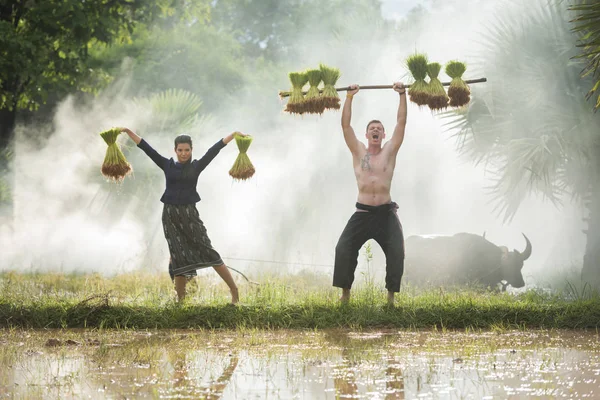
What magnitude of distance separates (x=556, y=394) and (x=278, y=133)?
2269cm

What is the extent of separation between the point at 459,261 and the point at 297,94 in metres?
5.25

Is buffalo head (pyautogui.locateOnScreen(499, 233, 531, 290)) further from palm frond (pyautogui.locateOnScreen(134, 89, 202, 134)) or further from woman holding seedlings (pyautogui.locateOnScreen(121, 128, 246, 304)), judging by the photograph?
palm frond (pyautogui.locateOnScreen(134, 89, 202, 134))

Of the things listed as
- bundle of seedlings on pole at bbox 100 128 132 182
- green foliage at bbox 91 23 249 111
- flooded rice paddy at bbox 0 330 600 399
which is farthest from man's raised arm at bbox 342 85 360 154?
green foliage at bbox 91 23 249 111

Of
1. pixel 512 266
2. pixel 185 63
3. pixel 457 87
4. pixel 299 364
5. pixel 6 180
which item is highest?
pixel 185 63

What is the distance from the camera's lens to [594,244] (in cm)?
1416

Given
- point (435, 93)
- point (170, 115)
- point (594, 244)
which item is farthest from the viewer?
point (170, 115)

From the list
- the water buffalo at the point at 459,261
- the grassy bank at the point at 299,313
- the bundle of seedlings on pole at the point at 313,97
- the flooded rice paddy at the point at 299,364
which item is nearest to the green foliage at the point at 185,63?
the water buffalo at the point at 459,261

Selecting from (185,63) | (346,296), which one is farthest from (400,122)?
(185,63)

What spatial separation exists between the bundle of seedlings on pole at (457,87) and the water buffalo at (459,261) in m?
4.62

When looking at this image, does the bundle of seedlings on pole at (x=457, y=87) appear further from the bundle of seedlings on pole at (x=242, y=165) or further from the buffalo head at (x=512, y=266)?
the buffalo head at (x=512, y=266)

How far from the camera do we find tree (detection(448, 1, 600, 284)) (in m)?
14.1

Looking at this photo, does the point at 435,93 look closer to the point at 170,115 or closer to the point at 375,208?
the point at 375,208

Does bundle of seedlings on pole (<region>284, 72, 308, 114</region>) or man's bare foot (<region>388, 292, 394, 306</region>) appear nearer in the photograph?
man's bare foot (<region>388, 292, 394, 306</region>)

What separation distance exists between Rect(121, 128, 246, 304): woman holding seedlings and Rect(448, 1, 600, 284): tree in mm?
5793
